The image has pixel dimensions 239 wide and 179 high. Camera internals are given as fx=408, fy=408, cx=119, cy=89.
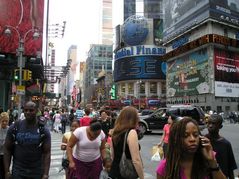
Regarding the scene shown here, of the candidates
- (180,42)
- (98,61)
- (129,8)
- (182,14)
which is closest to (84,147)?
(182,14)

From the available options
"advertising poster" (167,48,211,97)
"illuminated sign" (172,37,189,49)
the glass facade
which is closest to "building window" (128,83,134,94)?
"advertising poster" (167,48,211,97)

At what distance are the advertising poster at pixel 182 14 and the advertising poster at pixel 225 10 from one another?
4.63 ft

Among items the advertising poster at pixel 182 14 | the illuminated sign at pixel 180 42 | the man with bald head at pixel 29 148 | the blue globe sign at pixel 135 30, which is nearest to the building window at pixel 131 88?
the blue globe sign at pixel 135 30

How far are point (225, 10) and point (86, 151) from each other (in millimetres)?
75480

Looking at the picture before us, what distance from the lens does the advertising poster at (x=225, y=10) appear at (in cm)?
7419

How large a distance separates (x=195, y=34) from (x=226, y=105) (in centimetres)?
1543

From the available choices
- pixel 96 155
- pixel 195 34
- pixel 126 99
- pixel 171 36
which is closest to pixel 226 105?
pixel 195 34

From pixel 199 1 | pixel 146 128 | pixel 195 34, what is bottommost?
pixel 146 128

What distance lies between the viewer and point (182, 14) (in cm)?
8188

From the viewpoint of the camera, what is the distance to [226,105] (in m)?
74.0

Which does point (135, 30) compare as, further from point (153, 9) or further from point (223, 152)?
point (223, 152)

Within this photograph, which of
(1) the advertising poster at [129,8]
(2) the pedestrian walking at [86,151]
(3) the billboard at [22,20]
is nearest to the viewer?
(2) the pedestrian walking at [86,151]

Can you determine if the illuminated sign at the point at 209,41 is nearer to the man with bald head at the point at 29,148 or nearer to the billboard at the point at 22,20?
the billboard at the point at 22,20

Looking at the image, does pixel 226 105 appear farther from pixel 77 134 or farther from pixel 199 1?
pixel 77 134
